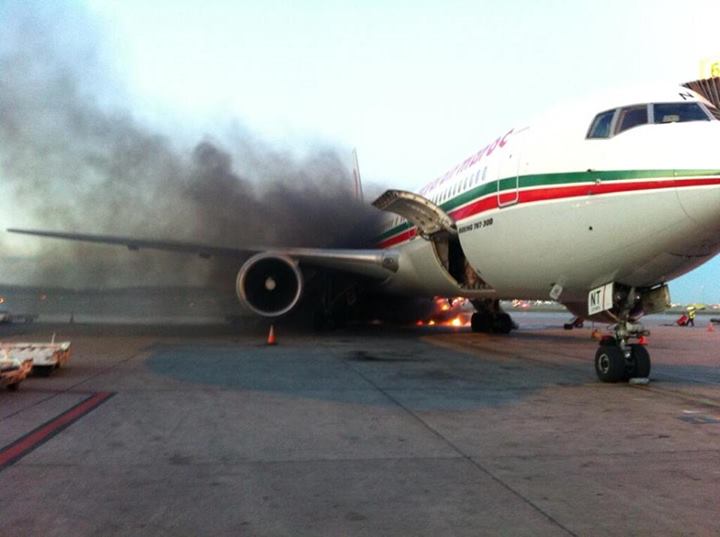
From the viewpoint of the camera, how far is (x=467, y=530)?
10.5 feet

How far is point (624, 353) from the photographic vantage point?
27.6 feet

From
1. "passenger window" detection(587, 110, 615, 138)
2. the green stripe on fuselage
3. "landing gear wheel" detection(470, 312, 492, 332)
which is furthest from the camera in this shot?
"landing gear wheel" detection(470, 312, 492, 332)

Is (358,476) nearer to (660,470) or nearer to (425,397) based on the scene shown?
(660,470)

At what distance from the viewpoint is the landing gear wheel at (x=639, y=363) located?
835 centimetres

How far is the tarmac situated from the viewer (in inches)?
132

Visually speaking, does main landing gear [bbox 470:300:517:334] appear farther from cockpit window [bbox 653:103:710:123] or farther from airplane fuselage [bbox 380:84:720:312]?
cockpit window [bbox 653:103:710:123]

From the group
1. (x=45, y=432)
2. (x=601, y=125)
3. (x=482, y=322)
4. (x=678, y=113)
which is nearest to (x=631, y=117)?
(x=601, y=125)

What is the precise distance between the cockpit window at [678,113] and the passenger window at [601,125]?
0.54 m

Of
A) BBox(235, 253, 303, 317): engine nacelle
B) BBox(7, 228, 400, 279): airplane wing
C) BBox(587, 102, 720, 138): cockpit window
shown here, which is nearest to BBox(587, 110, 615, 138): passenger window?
BBox(587, 102, 720, 138): cockpit window

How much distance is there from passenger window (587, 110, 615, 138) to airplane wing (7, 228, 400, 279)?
24.6 feet

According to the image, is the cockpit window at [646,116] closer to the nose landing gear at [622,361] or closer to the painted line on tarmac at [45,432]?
the nose landing gear at [622,361]

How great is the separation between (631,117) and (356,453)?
218 inches

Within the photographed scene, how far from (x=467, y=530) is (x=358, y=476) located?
110 cm

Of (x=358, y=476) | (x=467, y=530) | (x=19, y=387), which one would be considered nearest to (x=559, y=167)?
(x=358, y=476)
